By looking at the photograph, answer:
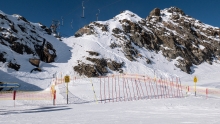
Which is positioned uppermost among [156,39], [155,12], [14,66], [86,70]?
[155,12]

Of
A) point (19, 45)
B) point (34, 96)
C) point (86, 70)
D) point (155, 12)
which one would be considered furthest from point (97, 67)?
point (155, 12)

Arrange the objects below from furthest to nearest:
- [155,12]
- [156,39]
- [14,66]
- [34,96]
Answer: [155,12] < [156,39] < [14,66] < [34,96]

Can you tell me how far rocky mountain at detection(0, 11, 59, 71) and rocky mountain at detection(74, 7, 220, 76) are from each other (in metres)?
7.92

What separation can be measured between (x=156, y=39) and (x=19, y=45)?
39.4m

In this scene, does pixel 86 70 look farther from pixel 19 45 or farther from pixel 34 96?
pixel 34 96

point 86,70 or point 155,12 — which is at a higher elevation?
point 155,12

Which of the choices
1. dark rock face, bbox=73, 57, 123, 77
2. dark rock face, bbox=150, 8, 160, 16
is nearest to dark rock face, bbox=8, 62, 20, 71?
dark rock face, bbox=73, 57, 123, 77

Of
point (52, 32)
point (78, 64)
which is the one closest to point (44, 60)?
point (78, 64)

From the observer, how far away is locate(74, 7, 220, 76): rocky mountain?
175 ft

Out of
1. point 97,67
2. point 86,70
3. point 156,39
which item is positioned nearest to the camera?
point 86,70

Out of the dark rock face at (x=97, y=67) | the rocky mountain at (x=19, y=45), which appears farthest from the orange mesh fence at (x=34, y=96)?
the dark rock face at (x=97, y=67)

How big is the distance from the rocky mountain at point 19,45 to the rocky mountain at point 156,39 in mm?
7924

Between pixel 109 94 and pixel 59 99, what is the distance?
200 inches

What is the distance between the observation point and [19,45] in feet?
133
